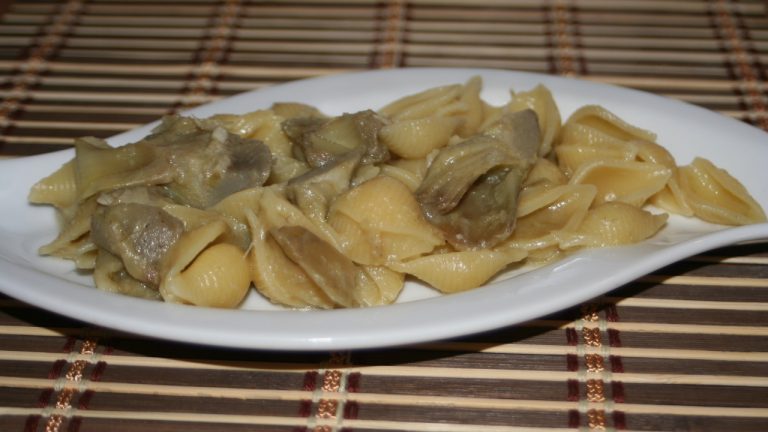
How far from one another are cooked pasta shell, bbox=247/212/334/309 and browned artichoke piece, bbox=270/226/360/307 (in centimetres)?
4

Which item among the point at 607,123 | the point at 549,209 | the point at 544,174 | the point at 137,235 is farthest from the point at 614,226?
the point at 137,235

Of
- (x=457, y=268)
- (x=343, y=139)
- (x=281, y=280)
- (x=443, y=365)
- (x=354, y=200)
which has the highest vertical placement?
(x=343, y=139)

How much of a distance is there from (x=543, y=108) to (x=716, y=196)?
0.69 meters

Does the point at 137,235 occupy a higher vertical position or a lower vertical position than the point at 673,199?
lower

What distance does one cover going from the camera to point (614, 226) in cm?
285

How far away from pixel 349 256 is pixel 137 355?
0.69 m

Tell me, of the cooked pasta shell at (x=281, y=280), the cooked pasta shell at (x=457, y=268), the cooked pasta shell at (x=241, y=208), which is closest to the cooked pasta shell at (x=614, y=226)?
the cooked pasta shell at (x=457, y=268)

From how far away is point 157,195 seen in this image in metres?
2.92

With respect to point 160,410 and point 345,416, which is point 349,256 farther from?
point 160,410

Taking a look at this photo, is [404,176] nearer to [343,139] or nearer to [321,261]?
[343,139]

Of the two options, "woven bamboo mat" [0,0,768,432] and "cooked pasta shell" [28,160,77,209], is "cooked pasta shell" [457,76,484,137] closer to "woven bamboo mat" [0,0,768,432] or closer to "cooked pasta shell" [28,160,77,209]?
"woven bamboo mat" [0,0,768,432]

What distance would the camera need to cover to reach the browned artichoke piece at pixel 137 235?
272 centimetres

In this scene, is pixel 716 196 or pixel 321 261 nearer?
pixel 321 261

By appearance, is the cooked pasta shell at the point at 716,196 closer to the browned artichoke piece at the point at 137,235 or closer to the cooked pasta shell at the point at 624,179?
the cooked pasta shell at the point at 624,179
